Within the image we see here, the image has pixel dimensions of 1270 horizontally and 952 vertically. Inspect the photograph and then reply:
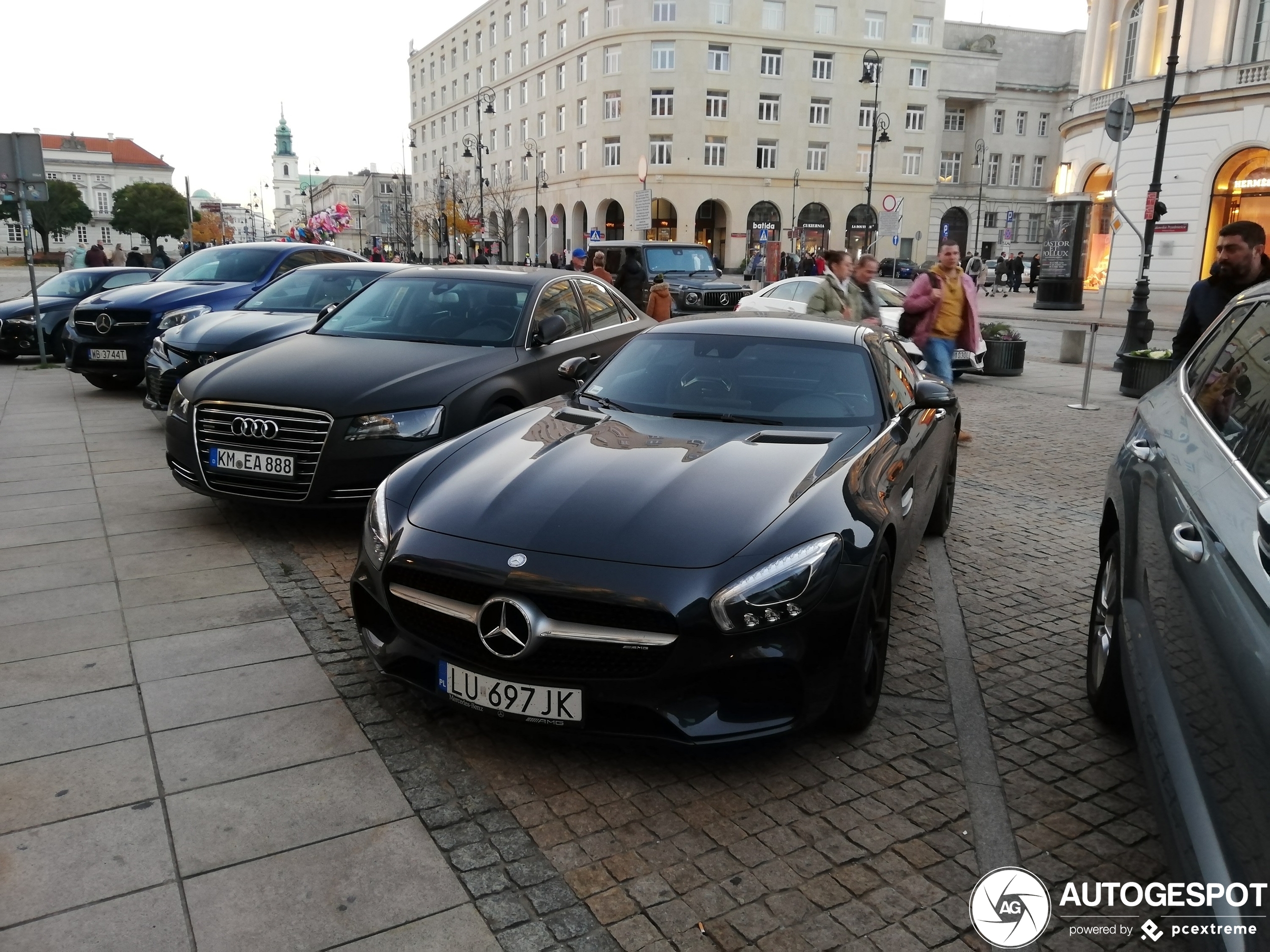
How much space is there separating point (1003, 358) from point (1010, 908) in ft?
43.7

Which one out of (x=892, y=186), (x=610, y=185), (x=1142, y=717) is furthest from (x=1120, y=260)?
(x=1142, y=717)

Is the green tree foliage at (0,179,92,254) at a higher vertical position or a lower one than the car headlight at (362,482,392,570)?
higher

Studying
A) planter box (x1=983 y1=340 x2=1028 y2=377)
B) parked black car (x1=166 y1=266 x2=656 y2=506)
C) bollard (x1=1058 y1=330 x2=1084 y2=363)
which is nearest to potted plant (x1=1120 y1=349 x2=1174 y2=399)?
planter box (x1=983 y1=340 x2=1028 y2=377)

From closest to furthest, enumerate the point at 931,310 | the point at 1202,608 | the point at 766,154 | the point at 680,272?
the point at 1202,608 < the point at 931,310 < the point at 680,272 < the point at 766,154

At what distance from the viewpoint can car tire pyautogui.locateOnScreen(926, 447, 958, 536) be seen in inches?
236

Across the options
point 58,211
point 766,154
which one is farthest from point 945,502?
point 58,211

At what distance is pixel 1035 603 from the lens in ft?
17.0

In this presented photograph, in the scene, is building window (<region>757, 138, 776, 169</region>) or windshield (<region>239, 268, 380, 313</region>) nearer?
windshield (<region>239, 268, 380, 313</region>)

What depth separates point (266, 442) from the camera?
→ 217 inches

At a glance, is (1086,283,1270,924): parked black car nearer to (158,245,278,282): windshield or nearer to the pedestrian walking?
(158,245,278,282): windshield

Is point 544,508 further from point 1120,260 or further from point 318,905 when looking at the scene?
point 1120,260

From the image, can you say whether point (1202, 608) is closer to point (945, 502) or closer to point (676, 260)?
point (945, 502)

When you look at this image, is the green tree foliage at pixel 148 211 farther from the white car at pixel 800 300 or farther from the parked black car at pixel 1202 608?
the parked black car at pixel 1202 608

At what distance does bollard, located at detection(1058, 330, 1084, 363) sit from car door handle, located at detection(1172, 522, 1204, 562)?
15.5 meters
